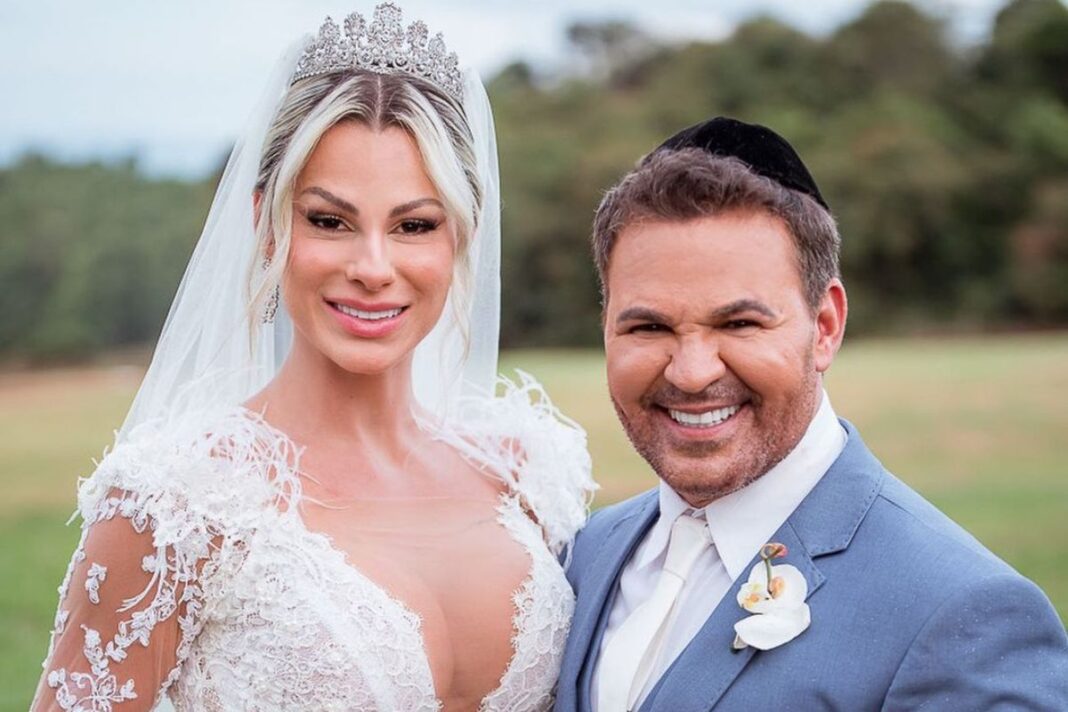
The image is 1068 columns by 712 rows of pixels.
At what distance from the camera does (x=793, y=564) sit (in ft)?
10.8

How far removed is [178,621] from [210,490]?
1.24 ft

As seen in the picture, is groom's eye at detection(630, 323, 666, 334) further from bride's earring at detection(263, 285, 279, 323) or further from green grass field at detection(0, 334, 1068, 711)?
green grass field at detection(0, 334, 1068, 711)

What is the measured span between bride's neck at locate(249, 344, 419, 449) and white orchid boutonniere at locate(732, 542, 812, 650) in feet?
4.91

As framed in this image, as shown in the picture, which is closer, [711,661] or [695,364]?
[711,661]

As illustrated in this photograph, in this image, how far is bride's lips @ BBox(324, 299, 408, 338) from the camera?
3.95 m

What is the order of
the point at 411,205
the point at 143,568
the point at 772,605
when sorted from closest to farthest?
1. the point at 772,605
2. the point at 143,568
3. the point at 411,205

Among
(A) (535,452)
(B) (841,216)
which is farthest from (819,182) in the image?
(A) (535,452)

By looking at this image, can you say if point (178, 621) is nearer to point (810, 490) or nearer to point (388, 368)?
point (388, 368)

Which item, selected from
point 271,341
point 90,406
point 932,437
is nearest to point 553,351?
point 90,406

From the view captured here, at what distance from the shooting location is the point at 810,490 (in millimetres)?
3430

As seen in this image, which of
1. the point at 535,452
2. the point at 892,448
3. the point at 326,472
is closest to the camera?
the point at 326,472

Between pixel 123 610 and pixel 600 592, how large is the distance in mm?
1338

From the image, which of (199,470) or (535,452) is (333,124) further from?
(535,452)

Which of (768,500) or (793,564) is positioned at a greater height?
(768,500)
